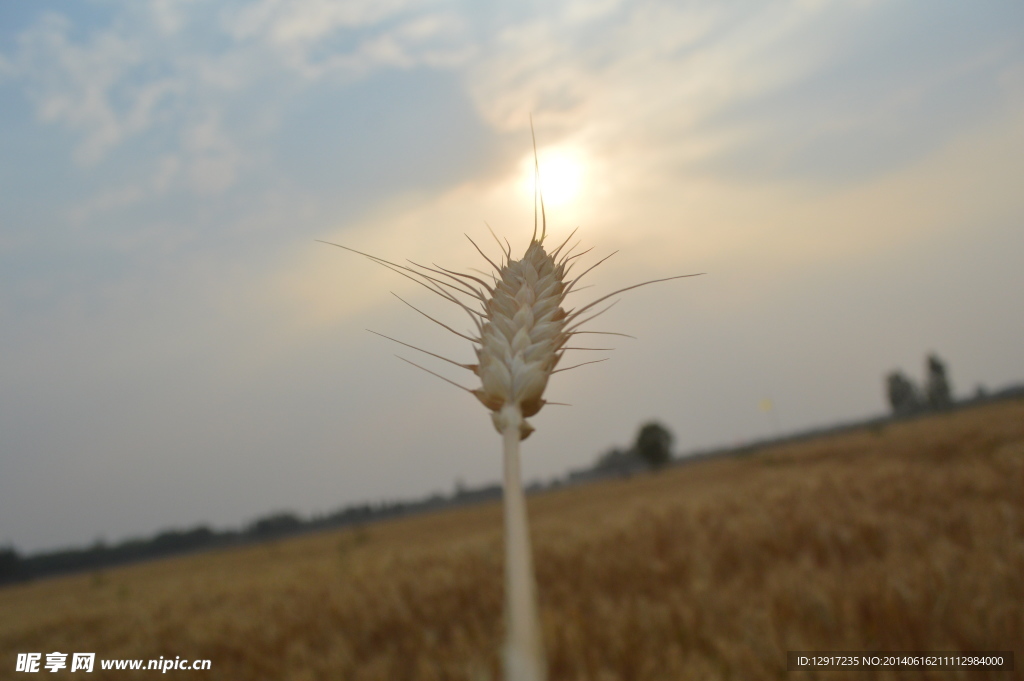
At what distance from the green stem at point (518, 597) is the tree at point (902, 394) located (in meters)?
133

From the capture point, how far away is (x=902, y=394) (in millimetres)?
114250

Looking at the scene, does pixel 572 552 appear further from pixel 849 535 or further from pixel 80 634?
pixel 80 634

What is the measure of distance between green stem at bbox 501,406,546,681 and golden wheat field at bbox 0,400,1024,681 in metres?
3.71

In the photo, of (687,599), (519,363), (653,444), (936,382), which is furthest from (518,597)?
(936,382)

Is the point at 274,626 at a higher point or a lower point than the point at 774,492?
lower

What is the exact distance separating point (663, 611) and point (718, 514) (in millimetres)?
4686

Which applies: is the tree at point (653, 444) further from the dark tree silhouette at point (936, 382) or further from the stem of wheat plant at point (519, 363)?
the stem of wheat plant at point (519, 363)

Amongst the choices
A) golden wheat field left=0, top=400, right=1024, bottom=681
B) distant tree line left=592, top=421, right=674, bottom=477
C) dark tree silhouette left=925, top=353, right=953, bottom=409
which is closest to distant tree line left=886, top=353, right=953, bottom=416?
dark tree silhouette left=925, top=353, right=953, bottom=409

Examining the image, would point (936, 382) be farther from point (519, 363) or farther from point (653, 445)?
point (519, 363)

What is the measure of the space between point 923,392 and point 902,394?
336 centimetres

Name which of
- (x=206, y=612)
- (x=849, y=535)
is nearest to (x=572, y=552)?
(x=849, y=535)

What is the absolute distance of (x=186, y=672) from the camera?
6125 mm

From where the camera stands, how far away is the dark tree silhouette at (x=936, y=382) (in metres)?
103

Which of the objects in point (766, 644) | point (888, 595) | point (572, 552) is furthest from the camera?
point (572, 552)
